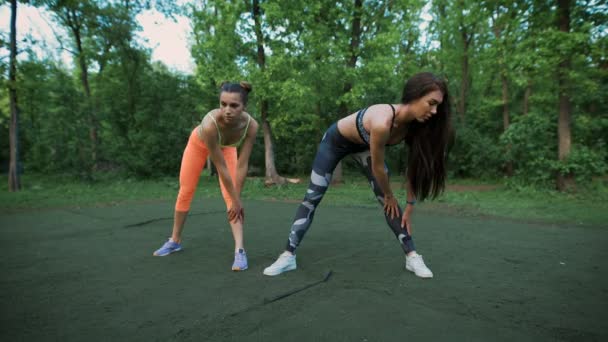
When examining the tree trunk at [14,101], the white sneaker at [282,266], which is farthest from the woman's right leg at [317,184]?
the tree trunk at [14,101]

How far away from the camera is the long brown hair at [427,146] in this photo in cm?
256

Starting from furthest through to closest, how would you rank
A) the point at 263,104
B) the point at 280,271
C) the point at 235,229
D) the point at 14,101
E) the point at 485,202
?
1. the point at 263,104
2. the point at 14,101
3. the point at 485,202
4. the point at 235,229
5. the point at 280,271

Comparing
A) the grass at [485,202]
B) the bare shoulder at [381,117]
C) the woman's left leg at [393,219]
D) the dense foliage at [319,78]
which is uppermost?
the dense foliage at [319,78]

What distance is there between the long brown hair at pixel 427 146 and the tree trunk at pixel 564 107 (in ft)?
24.8

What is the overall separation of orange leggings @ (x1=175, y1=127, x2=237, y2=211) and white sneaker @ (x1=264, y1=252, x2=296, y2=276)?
0.70 m

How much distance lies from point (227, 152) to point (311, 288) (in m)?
1.55

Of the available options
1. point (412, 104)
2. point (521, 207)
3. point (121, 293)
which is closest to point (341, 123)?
point (412, 104)

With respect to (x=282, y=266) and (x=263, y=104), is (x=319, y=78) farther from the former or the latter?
(x=282, y=266)

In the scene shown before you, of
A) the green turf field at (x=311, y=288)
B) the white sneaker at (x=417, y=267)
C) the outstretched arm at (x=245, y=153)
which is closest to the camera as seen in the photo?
the green turf field at (x=311, y=288)

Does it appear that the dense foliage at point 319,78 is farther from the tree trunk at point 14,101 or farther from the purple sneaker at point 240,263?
the purple sneaker at point 240,263

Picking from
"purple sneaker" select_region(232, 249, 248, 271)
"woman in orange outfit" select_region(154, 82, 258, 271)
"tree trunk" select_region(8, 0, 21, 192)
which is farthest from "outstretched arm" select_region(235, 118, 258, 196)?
"tree trunk" select_region(8, 0, 21, 192)

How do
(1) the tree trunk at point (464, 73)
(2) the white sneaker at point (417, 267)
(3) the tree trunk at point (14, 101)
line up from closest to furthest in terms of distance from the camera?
(2) the white sneaker at point (417, 267)
(3) the tree trunk at point (14, 101)
(1) the tree trunk at point (464, 73)

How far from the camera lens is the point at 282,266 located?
2.87 m

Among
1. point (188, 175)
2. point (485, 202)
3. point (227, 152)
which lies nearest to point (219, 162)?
point (227, 152)
